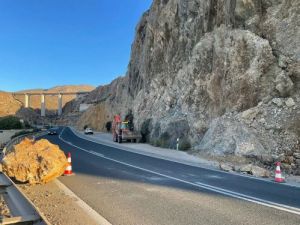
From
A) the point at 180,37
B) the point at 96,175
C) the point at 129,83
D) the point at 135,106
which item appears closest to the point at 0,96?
the point at 129,83

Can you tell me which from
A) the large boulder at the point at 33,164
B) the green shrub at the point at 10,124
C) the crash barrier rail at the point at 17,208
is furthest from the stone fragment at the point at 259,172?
the green shrub at the point at 10,124

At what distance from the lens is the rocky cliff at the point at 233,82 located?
20.2 metres

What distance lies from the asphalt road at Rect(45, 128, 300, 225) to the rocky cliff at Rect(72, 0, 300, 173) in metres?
6.78

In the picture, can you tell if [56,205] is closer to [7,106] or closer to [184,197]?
[184,197]

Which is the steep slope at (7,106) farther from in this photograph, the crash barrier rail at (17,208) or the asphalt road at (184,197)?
the crash barrier rail at (17,208)

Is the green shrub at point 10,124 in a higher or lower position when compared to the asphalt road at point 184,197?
higher

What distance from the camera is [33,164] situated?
1088 centimetres

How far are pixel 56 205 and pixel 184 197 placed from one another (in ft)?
10.2

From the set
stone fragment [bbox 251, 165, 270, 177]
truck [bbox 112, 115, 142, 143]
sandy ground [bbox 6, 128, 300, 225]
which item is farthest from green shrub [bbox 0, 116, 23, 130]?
sandy ground [bbox 6, 128, 300, 225]

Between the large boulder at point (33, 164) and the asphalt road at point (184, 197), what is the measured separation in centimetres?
75

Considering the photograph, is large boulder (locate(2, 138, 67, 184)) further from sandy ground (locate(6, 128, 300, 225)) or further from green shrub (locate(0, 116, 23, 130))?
green shrub (locate(0, 116, 23, 130))

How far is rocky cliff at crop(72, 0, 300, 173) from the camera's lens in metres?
20.2

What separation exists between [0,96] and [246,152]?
413 ft

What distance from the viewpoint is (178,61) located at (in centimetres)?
3750
